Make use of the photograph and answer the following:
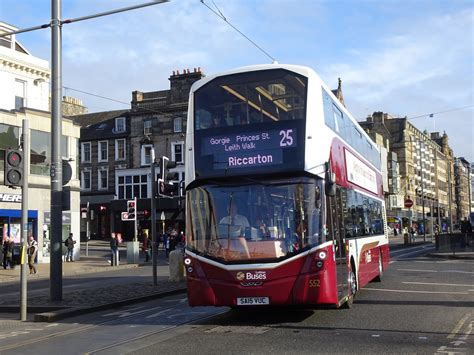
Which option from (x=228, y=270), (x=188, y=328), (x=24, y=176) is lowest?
(x=188, y=328)

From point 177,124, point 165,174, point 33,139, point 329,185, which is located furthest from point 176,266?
point 177,124

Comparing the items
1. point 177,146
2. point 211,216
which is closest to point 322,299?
point 211,216

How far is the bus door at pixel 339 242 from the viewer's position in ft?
32.6

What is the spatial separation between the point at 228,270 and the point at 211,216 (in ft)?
3.18

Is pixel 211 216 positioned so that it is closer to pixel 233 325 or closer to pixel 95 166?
pixel 233 325

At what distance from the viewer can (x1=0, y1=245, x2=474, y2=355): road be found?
7918mm

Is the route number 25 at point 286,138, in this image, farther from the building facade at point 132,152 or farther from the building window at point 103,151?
the building window at point 103,151

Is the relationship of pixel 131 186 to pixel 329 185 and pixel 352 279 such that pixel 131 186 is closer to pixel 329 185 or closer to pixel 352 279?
pixel 352 279

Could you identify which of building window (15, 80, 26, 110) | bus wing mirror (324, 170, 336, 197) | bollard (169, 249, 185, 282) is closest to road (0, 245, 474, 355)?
bus wing mirror (324, 170, 336, 197)

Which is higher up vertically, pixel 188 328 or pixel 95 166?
pixel 95 166

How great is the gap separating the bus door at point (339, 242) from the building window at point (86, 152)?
2146 inches

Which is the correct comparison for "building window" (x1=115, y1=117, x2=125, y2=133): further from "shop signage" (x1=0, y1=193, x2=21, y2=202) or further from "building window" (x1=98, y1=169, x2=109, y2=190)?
"shop signage" (x1=0, y1=193, x2=21, y2=202)

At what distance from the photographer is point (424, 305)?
→ 11789 millimetres

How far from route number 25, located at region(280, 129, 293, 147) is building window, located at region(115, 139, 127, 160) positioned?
5205 centimetres
